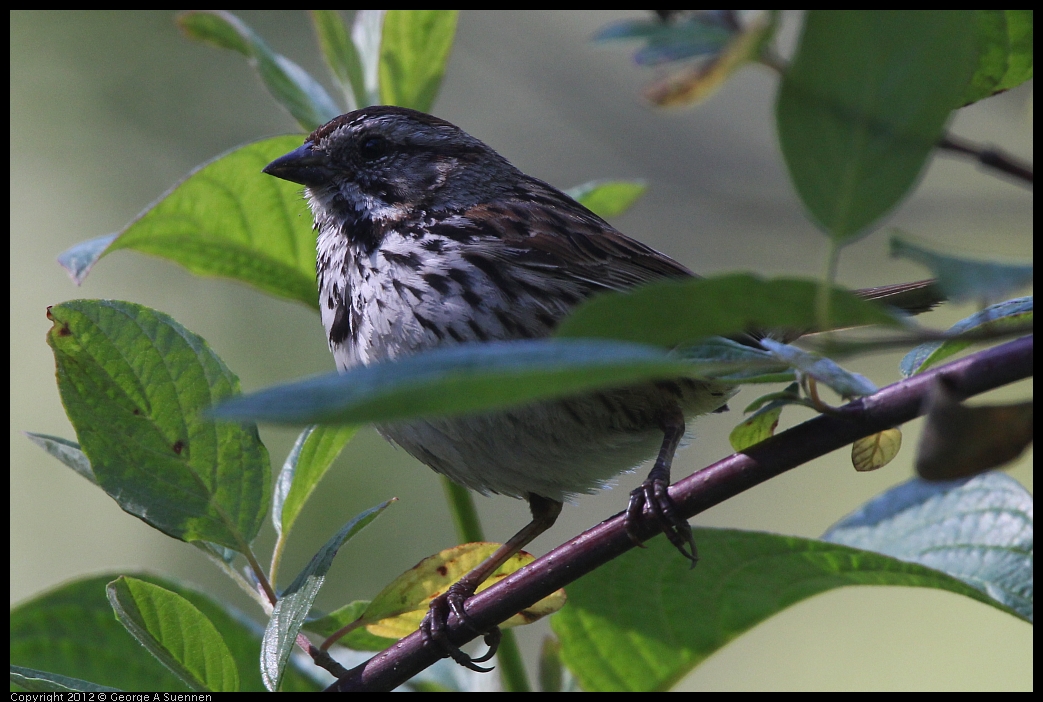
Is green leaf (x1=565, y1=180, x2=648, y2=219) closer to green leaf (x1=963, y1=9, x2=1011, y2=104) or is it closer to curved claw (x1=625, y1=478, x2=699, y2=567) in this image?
curved claw (x1=625, y1=478, x2=699, y2=567)

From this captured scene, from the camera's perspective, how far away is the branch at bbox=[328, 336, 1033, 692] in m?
0.99

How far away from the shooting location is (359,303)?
225 centimetres

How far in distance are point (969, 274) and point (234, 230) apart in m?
1.61

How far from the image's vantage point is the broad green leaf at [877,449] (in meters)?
1.32

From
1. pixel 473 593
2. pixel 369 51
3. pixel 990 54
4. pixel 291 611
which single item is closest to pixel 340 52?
pixel 369 51

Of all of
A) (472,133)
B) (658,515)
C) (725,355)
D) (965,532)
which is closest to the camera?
(725,355)

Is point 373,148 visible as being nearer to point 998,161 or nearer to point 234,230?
point 234,230

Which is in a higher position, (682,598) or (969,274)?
(969,274)

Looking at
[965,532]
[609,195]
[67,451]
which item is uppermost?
[609,195]

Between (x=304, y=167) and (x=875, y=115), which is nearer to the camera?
(x=875, y=115)

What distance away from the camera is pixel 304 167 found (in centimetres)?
248

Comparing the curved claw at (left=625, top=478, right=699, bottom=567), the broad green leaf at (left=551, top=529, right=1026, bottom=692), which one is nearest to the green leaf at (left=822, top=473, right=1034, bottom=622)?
the broad green leaf at (left=551, top=529, right=1026, bottom=692)

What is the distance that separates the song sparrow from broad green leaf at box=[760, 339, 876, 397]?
801 millimetres

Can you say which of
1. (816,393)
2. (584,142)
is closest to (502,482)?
(816,393)
